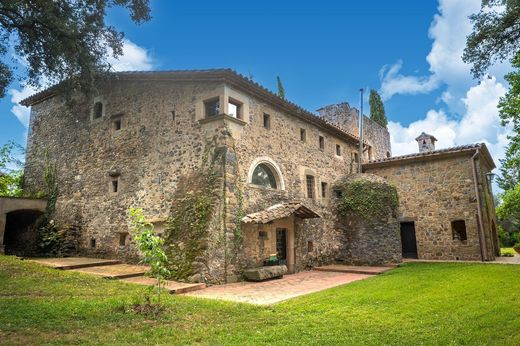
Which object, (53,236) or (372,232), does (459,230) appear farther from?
(53,236)

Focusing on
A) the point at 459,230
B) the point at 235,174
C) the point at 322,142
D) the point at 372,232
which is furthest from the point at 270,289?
the point at 459,230

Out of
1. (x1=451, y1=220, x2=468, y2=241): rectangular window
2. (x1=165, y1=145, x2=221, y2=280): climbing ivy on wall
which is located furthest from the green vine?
(x1=451, y1=220, x2=468, y2=241): rectangular window

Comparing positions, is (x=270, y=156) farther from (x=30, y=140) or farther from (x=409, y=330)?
(x=30, y=140)

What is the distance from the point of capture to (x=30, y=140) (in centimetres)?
1802

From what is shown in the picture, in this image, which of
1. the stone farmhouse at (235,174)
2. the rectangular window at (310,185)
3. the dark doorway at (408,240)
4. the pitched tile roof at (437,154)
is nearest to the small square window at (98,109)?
the stone farmhouse at (235,174)

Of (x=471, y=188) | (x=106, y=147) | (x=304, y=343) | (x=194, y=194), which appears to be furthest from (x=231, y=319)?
(x=471, y=188)

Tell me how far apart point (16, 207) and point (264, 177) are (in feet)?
35.3

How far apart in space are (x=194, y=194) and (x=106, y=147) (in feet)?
19.5

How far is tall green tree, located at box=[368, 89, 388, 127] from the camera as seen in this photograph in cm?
2962

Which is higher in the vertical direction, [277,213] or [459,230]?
[277,213]

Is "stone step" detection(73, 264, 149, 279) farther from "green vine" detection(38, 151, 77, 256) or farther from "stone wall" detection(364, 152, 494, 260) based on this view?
"stone wall" detection(364, 152, 494, 260)

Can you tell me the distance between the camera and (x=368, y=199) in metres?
15.6

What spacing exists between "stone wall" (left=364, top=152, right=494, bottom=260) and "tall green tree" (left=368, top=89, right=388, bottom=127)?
12443 millimetres

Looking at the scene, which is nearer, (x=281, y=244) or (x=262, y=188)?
(x=262, y=188)
